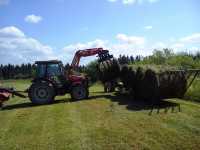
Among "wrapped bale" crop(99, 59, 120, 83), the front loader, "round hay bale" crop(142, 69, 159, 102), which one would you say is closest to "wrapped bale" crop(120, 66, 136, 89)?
"wrapped bale" crop(99, 59, 120, 83)

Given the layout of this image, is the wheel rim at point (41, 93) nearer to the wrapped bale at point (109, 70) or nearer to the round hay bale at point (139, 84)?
the wrapped bale at point (109, 70)

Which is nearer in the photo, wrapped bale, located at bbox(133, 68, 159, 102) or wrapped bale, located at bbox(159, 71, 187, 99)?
wrapped bale, located at bbox(159, 71, 187, 99)

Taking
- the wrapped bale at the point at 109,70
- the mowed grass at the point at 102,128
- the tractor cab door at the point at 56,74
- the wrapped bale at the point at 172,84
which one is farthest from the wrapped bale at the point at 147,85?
the tractor cab door at the point at 56,74

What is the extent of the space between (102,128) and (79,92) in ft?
26.8

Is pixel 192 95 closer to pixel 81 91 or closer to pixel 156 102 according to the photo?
pixel 156 102

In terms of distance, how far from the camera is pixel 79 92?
1903cm

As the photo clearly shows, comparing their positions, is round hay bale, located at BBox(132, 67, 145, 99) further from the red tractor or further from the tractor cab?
the tractor cab

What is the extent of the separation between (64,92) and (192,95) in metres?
7.57

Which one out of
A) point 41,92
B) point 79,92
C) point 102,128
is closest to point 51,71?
point 41,92

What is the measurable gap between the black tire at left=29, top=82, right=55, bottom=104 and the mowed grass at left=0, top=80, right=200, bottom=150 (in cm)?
285

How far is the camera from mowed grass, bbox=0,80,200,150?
30.5 ft

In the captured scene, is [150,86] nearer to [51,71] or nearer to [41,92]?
[51,71]

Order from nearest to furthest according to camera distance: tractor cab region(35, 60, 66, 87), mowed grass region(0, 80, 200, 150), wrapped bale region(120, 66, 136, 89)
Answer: mowed grass region(0, 80, 200, 150), wrapped bale region(120, 66, 136, 89), tractor cab region(35, 60, 66, 87)

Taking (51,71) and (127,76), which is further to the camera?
(127,76)
